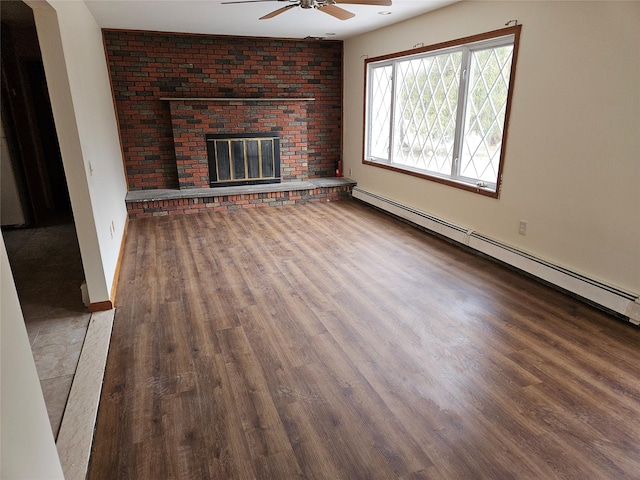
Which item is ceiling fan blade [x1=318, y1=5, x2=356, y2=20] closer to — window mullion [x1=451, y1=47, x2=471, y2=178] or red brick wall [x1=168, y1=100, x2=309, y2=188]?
window mullion [x1=451, y1=47, x2=471, y2=178]

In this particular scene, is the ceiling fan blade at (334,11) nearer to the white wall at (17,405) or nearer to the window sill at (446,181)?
the window sill at (446,181)

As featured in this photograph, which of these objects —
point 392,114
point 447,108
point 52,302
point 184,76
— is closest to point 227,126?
point 184,76

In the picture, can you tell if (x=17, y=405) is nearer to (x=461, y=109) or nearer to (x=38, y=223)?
(x=461, y=109)

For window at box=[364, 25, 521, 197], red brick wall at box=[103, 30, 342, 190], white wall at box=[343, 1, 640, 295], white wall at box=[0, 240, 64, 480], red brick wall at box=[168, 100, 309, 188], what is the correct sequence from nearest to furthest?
white wall at box=[0, 240, 64, 480], white wall at box=[343, 1, 640, 295], window at box=[364, 25, 521, 197], red brick wall at box=[103, 30, 342, 190], red brick wall at box=[168, 100, 309, 188]

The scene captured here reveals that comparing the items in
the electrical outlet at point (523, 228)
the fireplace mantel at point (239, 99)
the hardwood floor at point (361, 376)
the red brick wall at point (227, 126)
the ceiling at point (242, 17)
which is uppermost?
the ceiling at point (242, 17)

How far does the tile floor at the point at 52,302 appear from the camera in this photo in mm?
2234

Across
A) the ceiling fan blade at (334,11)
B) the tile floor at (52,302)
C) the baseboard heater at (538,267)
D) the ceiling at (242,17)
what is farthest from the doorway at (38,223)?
the baseboard heater at (538,267)

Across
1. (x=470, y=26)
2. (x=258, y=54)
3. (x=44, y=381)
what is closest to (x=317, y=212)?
(x=258, y=54)

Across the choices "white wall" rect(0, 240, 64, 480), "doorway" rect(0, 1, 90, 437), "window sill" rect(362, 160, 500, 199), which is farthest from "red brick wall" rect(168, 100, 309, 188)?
"white wall" rect(0, 240, 64, 480)

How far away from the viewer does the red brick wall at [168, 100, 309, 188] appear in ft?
18.9

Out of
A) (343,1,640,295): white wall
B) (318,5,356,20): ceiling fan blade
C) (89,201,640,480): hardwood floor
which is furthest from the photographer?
(318,5,356,20): ceiling fan blade

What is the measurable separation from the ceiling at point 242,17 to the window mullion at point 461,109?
0.56 metres

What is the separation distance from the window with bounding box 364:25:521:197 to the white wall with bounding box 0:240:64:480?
365 centimetres

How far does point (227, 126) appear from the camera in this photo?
5953 mm
